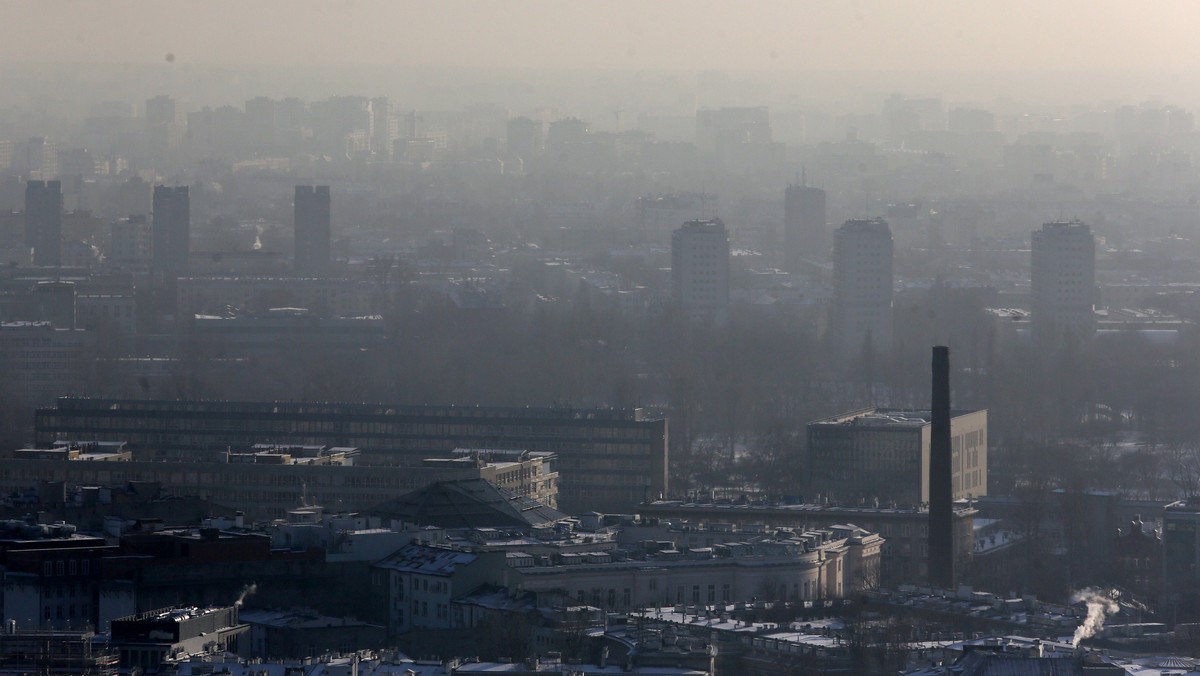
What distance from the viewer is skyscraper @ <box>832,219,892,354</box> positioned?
203 feet

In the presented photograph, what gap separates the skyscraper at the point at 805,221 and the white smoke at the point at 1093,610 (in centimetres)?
6003

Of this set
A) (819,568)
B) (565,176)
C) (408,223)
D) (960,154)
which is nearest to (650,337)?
(819,568)

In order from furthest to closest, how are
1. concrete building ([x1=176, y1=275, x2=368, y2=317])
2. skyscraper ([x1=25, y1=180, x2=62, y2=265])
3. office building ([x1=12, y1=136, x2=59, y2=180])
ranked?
office building ([x1=12, y1=136, x2=59, y2=180]), skyscraper ([x1=25, y1=180, x2=62, y2=265]), concrete building ([x1=176, y1=275, x2=368, y2=317])

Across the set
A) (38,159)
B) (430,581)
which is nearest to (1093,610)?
(430,581)

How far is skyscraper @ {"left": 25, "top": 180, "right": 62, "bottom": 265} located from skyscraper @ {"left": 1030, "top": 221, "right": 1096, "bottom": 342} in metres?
26.6

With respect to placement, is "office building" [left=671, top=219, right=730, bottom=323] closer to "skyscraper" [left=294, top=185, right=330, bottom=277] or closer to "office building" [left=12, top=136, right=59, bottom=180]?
"skyscraper" [left=294, top=185, right=330, bottom=277]

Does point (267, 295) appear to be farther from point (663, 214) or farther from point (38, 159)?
point (38, 159)

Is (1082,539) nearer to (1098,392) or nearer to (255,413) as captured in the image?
(255,413)

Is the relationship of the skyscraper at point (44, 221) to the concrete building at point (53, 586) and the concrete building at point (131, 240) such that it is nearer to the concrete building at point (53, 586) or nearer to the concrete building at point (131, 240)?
the concrete building at point (131, 240)

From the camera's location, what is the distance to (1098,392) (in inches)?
2000

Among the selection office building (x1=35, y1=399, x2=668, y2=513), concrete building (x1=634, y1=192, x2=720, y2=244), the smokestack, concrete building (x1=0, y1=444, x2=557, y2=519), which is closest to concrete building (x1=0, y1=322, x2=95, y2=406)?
office building (x1=35, y1=399, x2=668, y2=513)

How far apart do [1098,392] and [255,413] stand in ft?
50.6

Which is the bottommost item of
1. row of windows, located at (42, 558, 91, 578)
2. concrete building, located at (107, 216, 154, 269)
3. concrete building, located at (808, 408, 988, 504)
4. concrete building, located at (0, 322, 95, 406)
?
row of windows, located at (42, 558, 91, 578)

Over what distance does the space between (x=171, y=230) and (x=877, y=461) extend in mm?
44632
